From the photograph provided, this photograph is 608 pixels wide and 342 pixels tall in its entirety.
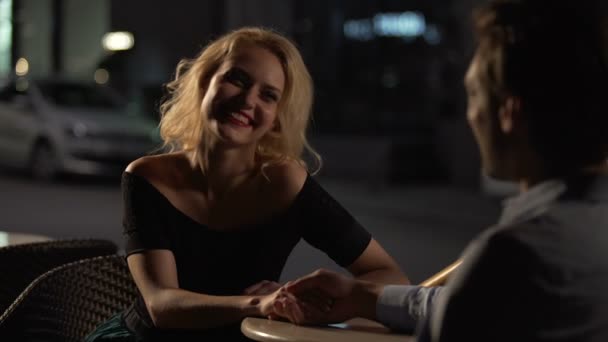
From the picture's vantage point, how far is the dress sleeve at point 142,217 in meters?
2.71

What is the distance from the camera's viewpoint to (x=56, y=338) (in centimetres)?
307

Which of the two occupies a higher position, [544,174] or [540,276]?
[544,174]

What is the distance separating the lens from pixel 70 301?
3094 millimetres

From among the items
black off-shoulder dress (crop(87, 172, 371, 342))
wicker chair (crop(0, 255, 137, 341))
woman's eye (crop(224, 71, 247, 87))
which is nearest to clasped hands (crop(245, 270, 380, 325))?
black off-shoulder dress (crop(87, 172, 371, 342))

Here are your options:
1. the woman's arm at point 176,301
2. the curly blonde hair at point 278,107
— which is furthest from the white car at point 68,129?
the woman's arm at point 176,301

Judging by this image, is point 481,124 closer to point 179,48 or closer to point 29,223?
point 29,223

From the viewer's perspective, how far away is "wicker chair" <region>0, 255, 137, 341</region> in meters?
2.97

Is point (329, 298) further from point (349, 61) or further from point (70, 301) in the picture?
point (349, 61)

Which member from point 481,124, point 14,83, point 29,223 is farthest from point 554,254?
point 14,83

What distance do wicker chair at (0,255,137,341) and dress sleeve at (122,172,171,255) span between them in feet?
Result: 1.17

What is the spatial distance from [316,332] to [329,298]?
0.44 ft

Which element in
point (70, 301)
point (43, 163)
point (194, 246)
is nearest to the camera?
point (194, 246)

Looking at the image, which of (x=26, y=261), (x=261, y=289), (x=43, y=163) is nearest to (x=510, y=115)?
(x=261, y=289)

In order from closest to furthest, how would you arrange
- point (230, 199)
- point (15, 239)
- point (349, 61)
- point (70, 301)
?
point (230, 199), point (70, 301), point (15, 239), point (349, 61)
